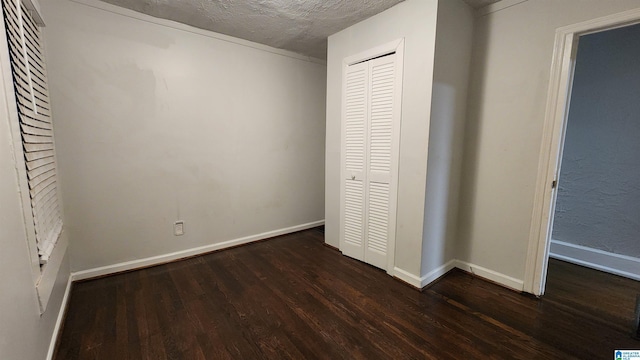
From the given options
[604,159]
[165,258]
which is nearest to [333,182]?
[165,258]

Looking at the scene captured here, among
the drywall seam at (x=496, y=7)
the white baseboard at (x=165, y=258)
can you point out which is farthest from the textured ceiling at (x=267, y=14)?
the white baseboard at (x=165, y=258)

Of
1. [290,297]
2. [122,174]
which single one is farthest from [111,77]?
[290,297]

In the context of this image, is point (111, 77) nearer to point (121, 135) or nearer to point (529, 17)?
point (121, 135)

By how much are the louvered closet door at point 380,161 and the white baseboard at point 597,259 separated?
190 centimetres

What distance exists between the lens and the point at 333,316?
1.84 m

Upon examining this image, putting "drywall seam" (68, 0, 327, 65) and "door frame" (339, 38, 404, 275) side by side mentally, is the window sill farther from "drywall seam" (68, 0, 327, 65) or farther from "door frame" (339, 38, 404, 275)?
"door frame" (339, 38, 404, 275)

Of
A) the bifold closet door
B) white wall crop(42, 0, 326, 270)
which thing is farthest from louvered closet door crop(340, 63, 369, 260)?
white wall crop(42, 0, 326, 270)

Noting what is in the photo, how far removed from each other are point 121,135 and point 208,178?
837mm

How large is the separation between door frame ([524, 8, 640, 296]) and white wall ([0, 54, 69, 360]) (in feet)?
9.94

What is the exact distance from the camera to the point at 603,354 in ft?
4.92

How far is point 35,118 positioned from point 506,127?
3.34 meters

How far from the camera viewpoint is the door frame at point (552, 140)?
1826mm

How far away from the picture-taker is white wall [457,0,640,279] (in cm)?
197

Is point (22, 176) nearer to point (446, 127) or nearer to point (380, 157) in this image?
point (380, 157)
